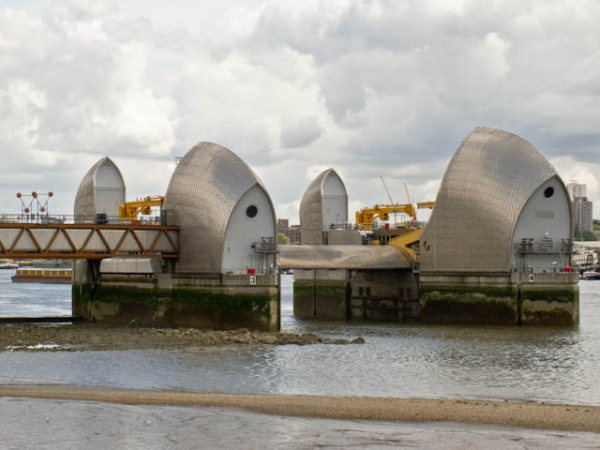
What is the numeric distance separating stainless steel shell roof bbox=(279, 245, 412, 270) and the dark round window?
11.7m

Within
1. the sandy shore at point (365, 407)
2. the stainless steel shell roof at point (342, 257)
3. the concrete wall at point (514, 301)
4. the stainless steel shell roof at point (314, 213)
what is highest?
the stainless steel shell roof at point (314, 213)

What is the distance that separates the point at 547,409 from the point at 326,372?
13698mm

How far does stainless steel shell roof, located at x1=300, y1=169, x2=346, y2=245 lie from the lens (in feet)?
304

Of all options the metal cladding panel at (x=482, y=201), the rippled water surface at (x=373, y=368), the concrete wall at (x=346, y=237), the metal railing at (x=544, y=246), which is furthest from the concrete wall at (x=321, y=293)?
the rippled water surface at (x=373, y=368)

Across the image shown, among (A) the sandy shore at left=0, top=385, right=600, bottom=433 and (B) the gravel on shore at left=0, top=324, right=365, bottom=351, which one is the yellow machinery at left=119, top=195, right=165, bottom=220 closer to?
(B) the gravel on shore at left=0, top=324, right=365, bottom=351

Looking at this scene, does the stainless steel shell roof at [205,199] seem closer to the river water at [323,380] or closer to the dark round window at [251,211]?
the dark round window at [251,211]

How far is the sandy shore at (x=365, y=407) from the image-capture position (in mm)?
29531

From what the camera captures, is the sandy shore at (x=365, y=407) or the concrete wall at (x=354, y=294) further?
the concrete wall at (x=354, y=294)

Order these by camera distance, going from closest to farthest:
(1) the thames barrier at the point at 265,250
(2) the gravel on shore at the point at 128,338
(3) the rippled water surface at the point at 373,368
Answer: (3) the rippled water surface at the point at 373,368
(2) the gravel on shore at the point at 128,338
(1) the thames barrier at the point at 265,250

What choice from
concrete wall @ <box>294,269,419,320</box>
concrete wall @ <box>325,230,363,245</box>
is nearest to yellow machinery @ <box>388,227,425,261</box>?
concrete wall @ <box>294,269,419,320</box>

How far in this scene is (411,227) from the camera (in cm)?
8775

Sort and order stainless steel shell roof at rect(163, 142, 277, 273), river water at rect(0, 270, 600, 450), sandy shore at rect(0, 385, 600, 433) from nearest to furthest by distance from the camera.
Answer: river water at rect(0, 270, 600, 450) < sandy shore at rect(0, 385, 600, 433) < stainless steel shell roof at rect(163, 142, 277, 273)

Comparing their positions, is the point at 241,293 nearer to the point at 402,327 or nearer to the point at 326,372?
the point at 402,327

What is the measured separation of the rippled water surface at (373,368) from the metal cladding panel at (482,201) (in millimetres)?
9384
